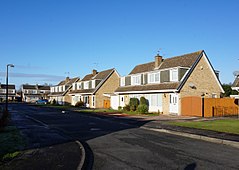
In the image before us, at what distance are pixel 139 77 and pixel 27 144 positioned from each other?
2875 centimetres

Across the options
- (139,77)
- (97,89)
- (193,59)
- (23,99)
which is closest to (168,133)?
Answer: (193,59)

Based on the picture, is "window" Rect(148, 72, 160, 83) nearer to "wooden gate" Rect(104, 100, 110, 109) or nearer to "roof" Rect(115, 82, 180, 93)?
"roof" Rect(115, 82, 180, 93)

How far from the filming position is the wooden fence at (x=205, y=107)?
2859 cm

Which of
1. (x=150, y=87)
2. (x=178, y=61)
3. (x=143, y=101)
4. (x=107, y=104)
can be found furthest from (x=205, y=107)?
(x=107, y=104)

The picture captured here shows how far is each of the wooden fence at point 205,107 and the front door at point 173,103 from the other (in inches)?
30.6

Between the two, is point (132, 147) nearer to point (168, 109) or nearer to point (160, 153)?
point (160, 153)

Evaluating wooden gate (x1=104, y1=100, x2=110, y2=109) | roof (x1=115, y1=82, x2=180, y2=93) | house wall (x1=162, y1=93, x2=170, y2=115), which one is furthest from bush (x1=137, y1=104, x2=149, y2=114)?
wooden gate (x1=104, y1=100, x2=110, y2=109)

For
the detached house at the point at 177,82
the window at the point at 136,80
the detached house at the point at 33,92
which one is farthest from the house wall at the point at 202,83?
the detached house at the point at 33,92

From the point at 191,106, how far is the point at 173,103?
223 centimetres

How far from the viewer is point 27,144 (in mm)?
11344

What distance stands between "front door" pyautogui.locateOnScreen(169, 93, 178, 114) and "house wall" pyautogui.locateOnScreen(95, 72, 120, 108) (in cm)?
2106

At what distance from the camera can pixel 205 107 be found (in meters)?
28.6

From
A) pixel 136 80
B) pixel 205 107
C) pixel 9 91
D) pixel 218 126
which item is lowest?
pixel 218 126

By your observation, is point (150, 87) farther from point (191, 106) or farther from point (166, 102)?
point (191, 106)
